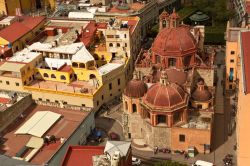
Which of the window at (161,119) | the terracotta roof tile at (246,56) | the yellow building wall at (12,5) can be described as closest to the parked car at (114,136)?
the window at (161,119)

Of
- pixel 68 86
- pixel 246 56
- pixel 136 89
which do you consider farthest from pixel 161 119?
pixel 68 86

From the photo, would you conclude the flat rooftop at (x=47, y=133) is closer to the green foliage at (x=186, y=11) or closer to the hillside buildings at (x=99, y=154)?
the hillside buildings at (x=99, y=154)

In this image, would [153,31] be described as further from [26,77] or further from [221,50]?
[26,77]

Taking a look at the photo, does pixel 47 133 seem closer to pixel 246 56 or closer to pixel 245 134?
pixel 245 134

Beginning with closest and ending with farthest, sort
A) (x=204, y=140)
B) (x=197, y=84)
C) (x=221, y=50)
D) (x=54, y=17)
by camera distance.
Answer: (x=204, y=140), (x=197, y=84), (x=221, y=50), (x=54, y=17)

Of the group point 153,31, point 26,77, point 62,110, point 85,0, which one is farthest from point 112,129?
point 85,0

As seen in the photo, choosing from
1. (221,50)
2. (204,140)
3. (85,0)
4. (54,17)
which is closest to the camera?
(204,140)

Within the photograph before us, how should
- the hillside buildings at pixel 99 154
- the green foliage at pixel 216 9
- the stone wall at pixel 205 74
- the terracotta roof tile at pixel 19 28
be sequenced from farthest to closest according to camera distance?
the green foliage at pixel 216 9, the terracotta roof tile at pixel 19 28, the stone wall at pixel 205 74, the hillside buildings at pixel 99 154
